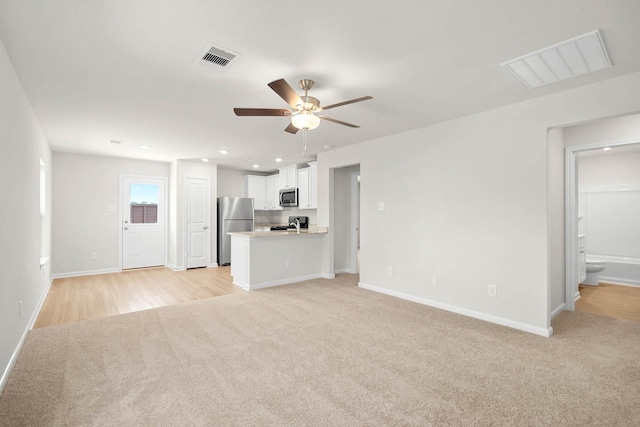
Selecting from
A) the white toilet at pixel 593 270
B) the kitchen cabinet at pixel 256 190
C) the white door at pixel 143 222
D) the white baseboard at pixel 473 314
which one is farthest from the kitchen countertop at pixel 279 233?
the white toilet at pixel 593 270

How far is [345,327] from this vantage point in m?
3.35

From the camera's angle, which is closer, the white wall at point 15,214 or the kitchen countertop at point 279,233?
the white wall at point 15,214

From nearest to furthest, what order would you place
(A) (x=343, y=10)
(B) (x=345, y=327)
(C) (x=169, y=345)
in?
(A) (x=343, y=10) < (C) (x=169, y=345) < (B) (x=345, y=327)

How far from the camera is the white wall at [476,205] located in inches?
125

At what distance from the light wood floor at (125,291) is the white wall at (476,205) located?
107 inches

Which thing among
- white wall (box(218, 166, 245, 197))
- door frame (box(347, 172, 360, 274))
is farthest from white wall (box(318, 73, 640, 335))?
white wall (box(218, 166, 245, 197))

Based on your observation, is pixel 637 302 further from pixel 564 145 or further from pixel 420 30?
pixel 420 30

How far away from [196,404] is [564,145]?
16.1 ft

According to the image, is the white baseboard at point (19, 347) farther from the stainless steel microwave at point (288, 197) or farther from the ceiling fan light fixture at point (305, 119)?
the stainless steel microwave at point (288, 197)

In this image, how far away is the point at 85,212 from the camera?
6168mm

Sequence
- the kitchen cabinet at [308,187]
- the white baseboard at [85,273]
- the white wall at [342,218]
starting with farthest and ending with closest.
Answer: the kitchen cabinet at [308,187] → the white wall at [342,218] → the white baseboard at [85,273]

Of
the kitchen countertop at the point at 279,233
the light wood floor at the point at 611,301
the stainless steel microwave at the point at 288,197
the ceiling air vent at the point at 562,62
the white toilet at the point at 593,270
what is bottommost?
the light wood floor at the point at 611,301

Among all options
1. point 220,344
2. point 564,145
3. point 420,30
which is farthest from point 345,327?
point 564,145

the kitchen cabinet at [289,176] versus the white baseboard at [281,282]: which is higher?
the kitchen cabinet at [289,176]
